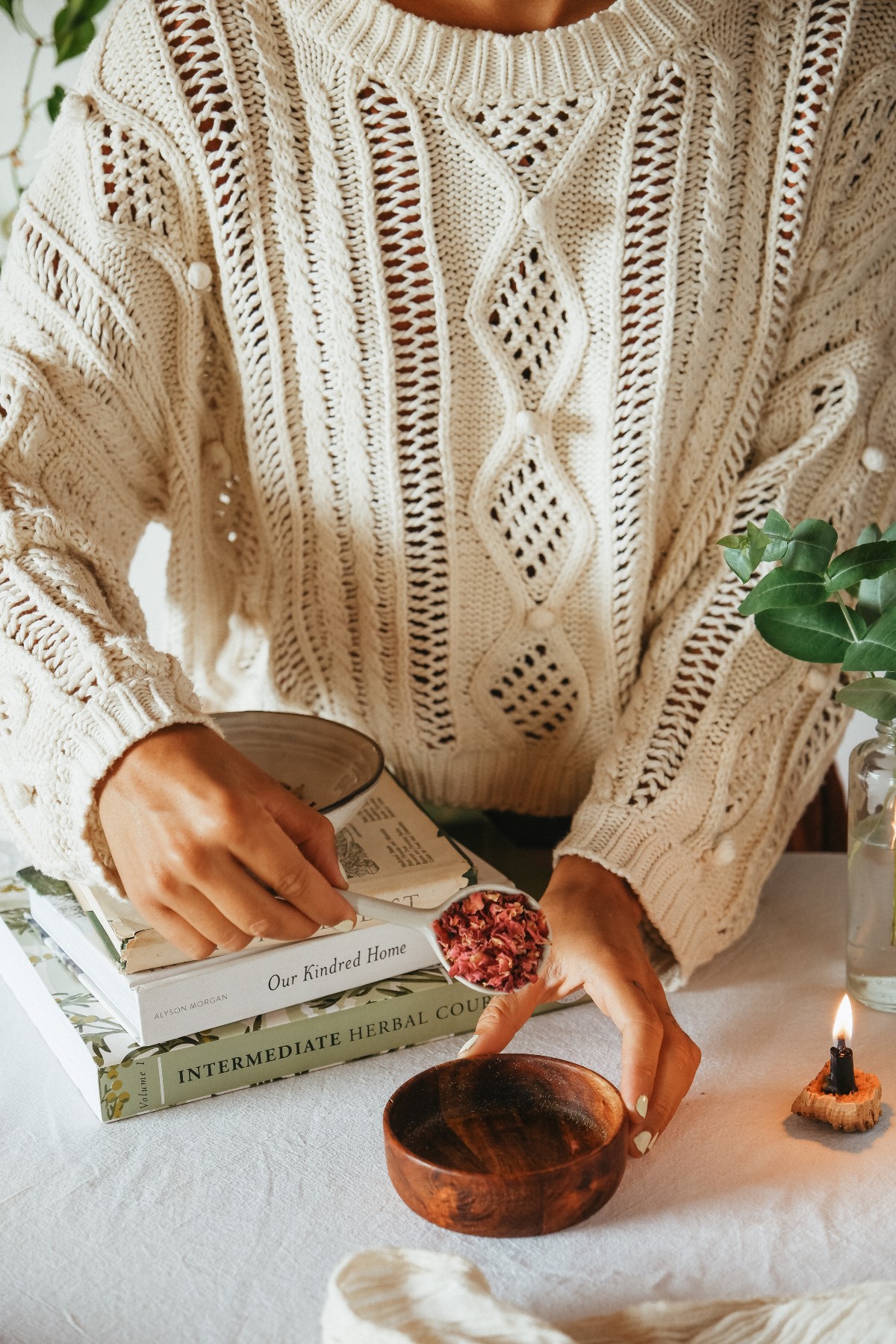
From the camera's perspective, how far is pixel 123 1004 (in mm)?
750

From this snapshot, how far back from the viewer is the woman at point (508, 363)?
878mm

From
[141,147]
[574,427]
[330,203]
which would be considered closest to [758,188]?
[574,427]

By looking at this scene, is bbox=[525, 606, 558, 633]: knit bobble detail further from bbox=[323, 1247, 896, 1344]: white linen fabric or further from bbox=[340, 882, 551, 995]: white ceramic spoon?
bbox=[323, 1247, 896, 1344]: white linen fabric

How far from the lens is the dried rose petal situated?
2.48 feet

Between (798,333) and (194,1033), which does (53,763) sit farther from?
(798,333)

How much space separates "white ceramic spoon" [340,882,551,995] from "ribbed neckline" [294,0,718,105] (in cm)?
58

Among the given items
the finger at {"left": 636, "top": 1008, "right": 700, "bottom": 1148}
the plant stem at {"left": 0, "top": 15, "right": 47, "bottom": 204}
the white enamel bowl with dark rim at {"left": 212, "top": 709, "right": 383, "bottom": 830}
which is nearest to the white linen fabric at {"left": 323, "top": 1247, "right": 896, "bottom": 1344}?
the finger at {"left": 636, "top": 1008, "right": 700, "bottom": 1148}

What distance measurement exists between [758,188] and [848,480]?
9.7 inches

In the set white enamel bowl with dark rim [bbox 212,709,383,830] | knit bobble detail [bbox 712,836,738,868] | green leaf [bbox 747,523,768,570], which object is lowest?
knit bobble detail [bbox 712,836,738,868]

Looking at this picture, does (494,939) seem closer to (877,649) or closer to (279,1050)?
(279,1050)

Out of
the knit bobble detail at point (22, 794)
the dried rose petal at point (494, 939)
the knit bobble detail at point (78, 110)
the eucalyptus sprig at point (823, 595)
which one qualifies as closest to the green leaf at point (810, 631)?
the eucalyptus sprig at point (823, 595)

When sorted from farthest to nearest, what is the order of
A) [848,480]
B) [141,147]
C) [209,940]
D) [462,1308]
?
[848,480]
[141,147]
[209,940]
[462,1308]

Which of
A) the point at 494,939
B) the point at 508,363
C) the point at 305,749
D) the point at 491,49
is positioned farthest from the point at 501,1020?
the point at 491,49

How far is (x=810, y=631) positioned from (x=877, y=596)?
5 cm
